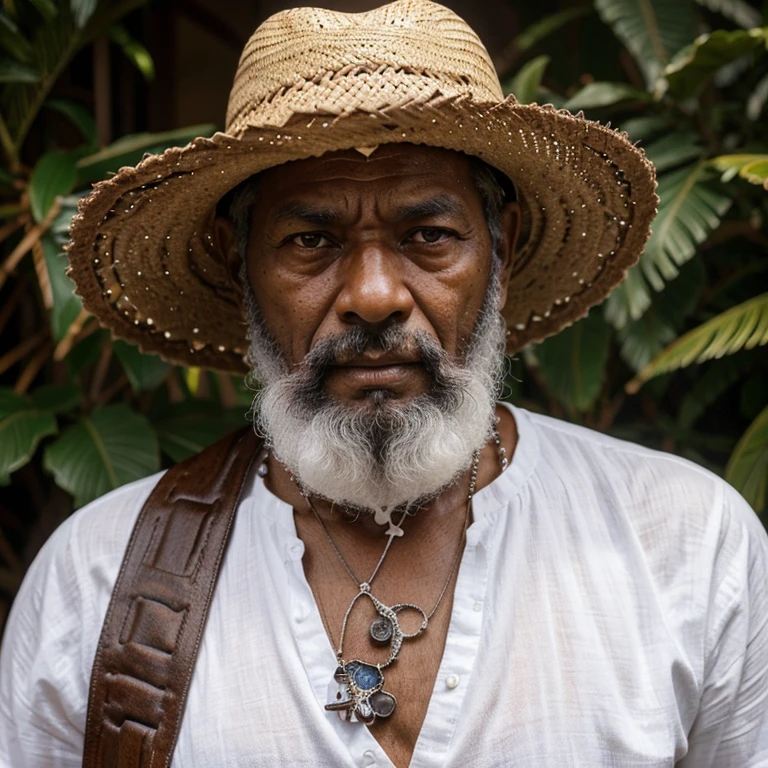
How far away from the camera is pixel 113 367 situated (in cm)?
280

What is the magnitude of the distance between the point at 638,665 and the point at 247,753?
63 cm

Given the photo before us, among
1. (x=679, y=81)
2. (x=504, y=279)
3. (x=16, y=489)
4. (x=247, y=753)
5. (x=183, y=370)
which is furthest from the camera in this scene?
(x=16, y=489)

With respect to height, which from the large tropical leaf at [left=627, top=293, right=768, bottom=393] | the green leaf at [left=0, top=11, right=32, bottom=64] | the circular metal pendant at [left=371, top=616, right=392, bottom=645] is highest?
the green leaf at [left=0, top=11, right=32, bottom=64]

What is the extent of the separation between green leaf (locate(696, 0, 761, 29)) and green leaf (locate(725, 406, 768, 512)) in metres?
1.19

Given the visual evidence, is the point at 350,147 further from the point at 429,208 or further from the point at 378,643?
the point at 378,643

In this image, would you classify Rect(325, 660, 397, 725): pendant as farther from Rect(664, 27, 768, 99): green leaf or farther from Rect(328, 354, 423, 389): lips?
Rect(664, 27, 768, 99): green leaf

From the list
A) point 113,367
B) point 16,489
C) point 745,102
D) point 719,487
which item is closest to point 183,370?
point 113,367

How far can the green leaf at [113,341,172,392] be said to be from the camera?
2.30m

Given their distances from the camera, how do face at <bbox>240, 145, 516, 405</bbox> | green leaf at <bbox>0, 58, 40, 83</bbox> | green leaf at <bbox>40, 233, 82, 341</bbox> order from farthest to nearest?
green leaf at <bbox>0, 58, 40, 83</bbox>
green leaf at <bbox>40, 233, 82, 341</bbox>
face at <bbox>240, 145, 516, 405</bbox>

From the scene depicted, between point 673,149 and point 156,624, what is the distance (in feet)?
5.84

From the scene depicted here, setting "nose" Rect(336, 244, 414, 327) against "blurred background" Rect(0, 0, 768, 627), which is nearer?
"nose" Rect(336, 244, 414, 327)

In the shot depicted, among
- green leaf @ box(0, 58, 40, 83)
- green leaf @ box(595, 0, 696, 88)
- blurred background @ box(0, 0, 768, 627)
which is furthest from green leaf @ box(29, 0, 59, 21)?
green leaf @ box(595, 0, 696, 88)

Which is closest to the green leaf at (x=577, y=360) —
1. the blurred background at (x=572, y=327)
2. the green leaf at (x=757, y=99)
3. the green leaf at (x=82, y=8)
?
the blurred background at (x=572, y=327)

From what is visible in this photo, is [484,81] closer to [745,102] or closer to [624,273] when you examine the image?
[624,273]
